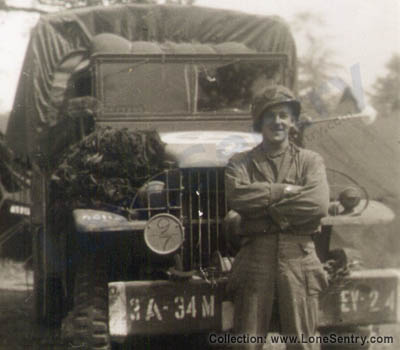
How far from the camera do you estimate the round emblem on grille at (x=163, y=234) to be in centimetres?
411

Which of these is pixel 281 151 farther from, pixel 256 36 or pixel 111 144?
pixel 256 36

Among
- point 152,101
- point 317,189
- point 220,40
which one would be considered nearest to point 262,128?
point 317,189

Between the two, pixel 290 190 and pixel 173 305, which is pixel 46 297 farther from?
pixel 290 190

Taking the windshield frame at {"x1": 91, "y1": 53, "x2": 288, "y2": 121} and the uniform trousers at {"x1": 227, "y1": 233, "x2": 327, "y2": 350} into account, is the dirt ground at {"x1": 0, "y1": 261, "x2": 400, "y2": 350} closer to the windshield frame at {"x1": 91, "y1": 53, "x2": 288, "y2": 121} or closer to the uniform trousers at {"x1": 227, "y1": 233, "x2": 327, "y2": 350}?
the windshield frame at {"x1": 91, "y1": 53, "x2": 288, "y2": 121}

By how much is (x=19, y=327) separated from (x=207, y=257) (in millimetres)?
2824

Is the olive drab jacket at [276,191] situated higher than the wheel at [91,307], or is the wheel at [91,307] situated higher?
the olive drab jacket at [276,191]

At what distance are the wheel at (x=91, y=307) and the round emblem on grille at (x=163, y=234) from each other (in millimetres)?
584

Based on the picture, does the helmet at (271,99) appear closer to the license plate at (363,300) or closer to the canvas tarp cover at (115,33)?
the license plate at (363,300)

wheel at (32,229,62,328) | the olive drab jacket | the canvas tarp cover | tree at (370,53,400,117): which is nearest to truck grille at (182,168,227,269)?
the olive drab jacket

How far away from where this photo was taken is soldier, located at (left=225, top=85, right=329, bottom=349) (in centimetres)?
361

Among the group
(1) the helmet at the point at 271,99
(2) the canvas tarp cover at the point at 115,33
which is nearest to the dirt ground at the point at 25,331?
(2) the canvas tarp cover at the point at 115,33

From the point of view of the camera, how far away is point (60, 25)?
6.45 m

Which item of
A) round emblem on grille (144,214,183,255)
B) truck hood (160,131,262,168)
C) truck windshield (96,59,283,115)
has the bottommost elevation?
round emblem on grille (144,214,183,255)

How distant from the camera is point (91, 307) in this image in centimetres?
443
